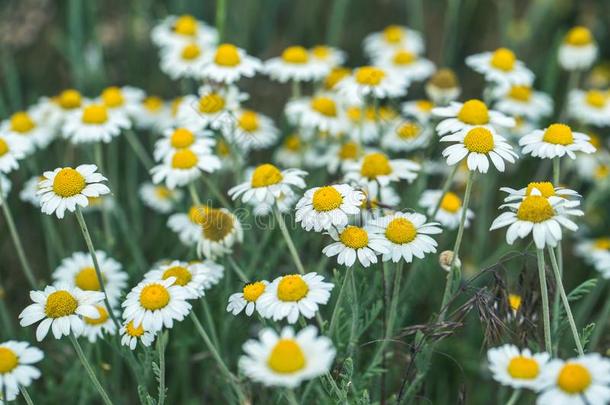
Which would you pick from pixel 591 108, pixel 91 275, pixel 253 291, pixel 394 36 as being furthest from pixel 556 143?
pixel 394 36

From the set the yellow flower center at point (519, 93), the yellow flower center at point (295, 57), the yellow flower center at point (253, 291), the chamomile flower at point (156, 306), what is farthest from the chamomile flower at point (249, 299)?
the yellow flower center at point (519, 93)

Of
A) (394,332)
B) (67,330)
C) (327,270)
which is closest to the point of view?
(67,330)

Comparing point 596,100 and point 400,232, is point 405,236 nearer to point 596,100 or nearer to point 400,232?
point 400,232

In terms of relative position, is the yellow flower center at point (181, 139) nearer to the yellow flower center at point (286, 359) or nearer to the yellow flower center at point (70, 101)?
the yellow flower center at point (70, 101)

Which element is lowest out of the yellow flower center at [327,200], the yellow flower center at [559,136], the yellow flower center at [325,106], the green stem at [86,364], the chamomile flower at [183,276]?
the green stem at [86,364]

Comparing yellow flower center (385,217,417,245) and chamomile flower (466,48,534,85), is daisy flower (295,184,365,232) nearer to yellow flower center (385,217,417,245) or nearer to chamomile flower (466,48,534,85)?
A: yellow flower center (385,217,417,245)

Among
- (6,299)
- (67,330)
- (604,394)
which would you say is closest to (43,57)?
(6,299)

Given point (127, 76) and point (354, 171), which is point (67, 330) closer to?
point (354, 171)
